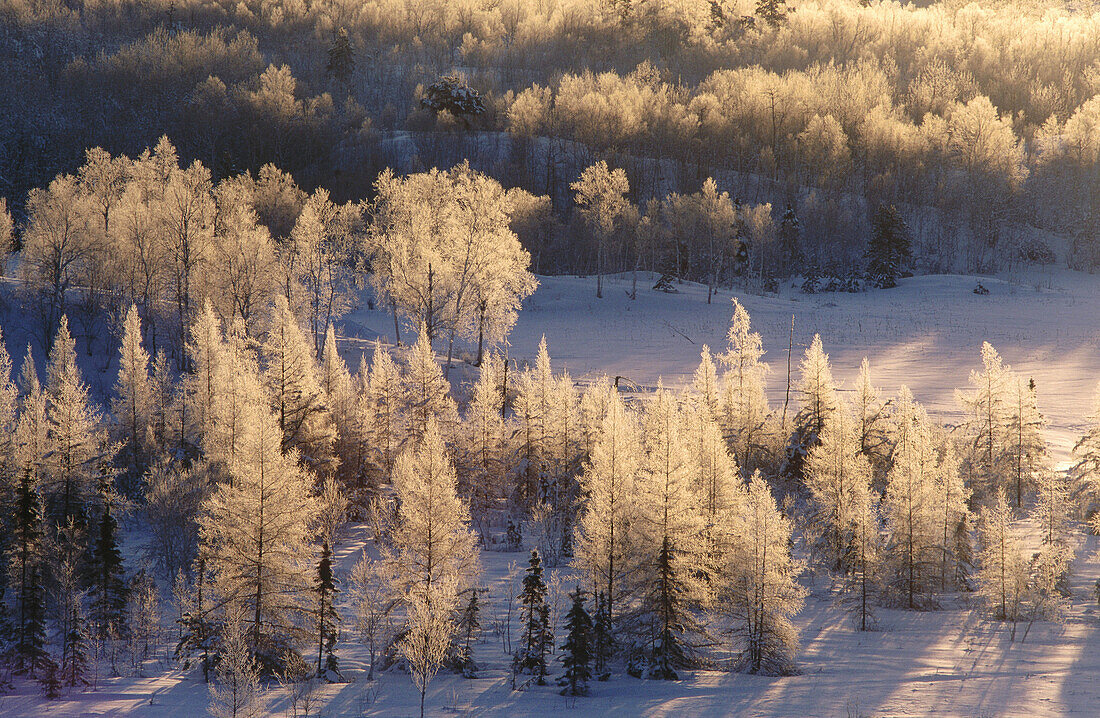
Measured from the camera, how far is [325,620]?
30.2 metres

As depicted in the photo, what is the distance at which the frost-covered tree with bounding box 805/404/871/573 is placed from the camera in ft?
120

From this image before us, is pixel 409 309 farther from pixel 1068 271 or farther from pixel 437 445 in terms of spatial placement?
pixel 1068 271

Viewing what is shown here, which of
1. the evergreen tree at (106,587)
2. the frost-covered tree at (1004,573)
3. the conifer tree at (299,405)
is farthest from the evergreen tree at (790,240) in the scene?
the evergreen tree at (106,587)

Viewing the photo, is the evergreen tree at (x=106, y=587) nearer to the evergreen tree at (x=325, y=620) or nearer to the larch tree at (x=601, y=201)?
the evergreen tree at (x=325, y=620)

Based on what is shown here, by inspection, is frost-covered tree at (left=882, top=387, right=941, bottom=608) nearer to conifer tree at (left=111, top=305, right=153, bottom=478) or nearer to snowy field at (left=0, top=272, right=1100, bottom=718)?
snowy field at (left=0, top=272, right=1100, bottom=718)

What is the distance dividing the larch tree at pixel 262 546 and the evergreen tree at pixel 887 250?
80.8 metres

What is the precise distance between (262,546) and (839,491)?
2362cm

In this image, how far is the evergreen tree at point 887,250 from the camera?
97062 mm

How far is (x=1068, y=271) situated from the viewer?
108m

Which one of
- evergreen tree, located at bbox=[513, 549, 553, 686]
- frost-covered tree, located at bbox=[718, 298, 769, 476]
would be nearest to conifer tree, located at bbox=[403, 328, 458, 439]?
frost-covered tree, located at bbox=[718, 298, 769, 476]

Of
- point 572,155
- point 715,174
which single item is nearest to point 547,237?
point 572,155

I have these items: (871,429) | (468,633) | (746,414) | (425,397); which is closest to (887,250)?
(746,414)

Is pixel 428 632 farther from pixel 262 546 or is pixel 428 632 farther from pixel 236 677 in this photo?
pixel 262 546

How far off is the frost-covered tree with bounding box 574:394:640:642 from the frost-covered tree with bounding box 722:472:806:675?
3.93 m
